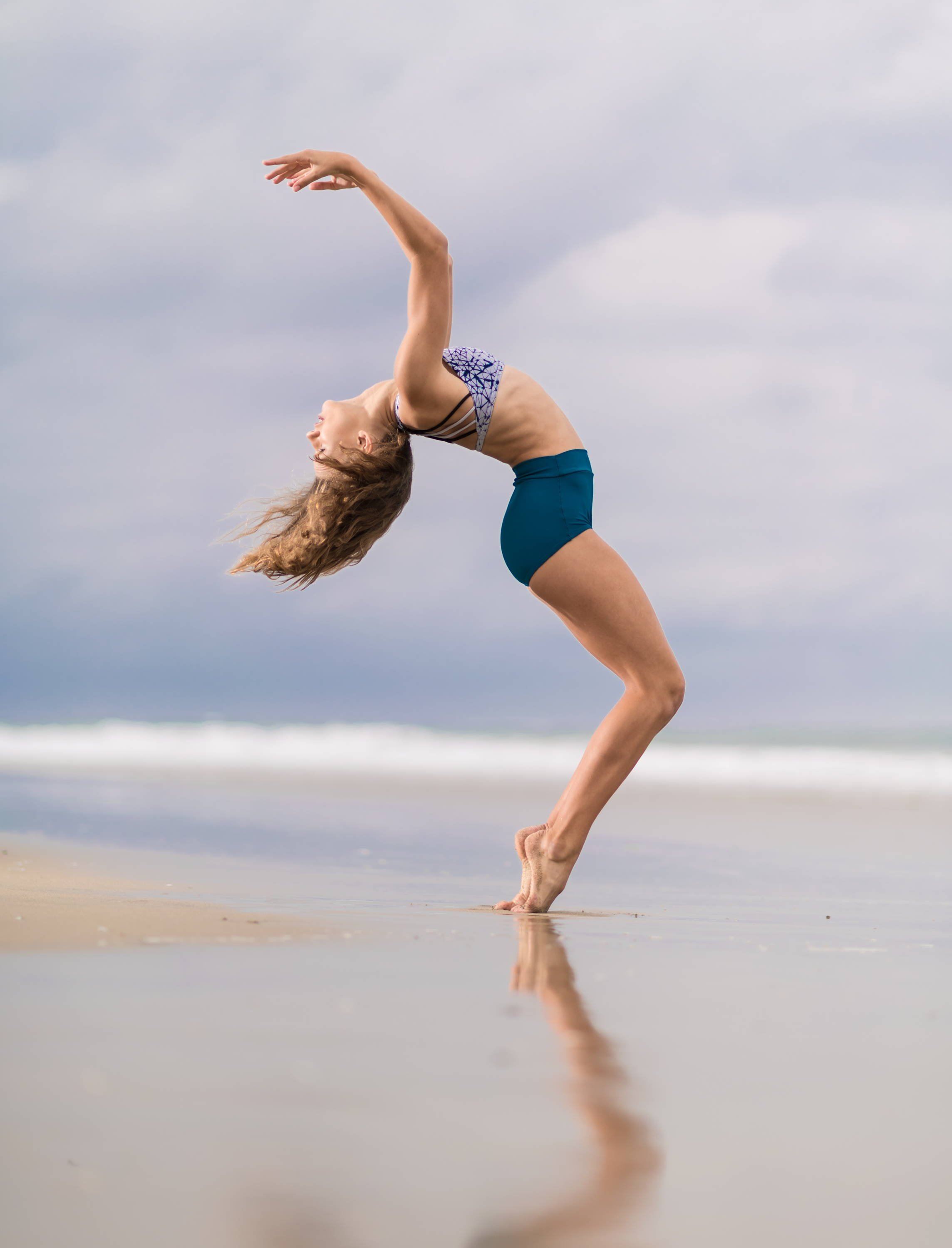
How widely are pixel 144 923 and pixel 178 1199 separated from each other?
3.98ft

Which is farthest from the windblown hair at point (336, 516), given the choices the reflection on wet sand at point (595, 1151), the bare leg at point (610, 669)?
the reflection on wet sand at point (595, 1151)

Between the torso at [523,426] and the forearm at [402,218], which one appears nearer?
the forearm at [402,218]

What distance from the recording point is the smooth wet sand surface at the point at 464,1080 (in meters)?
0.73

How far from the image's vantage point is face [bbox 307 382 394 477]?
9.34ft

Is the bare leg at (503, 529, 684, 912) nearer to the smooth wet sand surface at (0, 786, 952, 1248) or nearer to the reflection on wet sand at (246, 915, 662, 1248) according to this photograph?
the smooth wet sand surface at (0, 786, 952, 1248)

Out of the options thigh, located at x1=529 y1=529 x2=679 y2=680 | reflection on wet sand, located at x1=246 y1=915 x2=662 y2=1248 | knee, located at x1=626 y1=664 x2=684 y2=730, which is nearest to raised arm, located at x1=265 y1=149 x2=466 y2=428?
thigh, located at x1=529 y1=529 x2=679 y2=680

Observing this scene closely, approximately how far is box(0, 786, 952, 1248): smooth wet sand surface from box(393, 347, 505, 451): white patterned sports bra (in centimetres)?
117

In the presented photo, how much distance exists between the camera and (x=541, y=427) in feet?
9.14

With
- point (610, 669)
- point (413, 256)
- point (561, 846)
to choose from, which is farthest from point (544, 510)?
point (561, 846)

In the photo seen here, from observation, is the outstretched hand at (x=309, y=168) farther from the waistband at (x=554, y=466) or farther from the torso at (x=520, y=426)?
the waistband at (x=554, y=466)

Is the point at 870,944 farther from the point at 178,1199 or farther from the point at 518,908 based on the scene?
the point at 178,1199

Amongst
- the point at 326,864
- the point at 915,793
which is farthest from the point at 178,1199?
the point at 915,793

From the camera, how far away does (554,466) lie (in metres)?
2.78

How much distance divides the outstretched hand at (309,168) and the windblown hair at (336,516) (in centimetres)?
63
